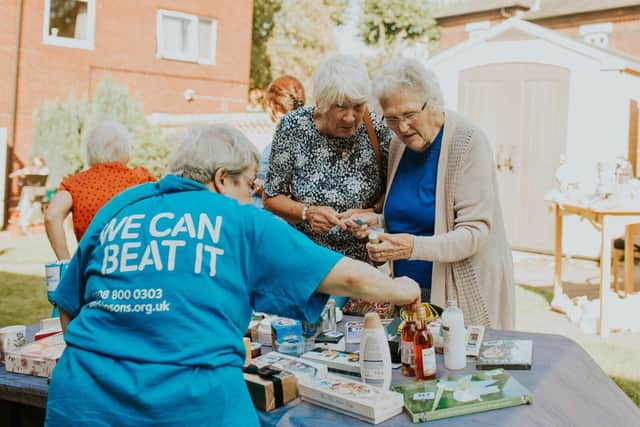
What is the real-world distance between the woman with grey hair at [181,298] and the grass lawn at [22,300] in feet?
14.8

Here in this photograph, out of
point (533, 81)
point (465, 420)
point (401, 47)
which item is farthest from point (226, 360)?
point (401, 47)

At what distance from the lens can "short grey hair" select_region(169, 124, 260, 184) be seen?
5.86 ft

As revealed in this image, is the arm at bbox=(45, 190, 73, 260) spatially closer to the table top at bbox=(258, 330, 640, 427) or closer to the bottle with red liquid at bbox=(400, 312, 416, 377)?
the table top at bbox=(258, 330, 640, 427)

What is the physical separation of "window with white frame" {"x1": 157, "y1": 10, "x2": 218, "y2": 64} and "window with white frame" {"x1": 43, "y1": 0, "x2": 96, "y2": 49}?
62.9 inches

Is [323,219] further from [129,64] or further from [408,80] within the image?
[129,64]

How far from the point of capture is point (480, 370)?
220cm

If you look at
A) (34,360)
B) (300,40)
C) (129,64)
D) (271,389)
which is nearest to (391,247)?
(271,389)

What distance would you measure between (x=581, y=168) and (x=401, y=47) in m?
23.1

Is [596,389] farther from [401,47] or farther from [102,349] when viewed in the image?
[401,47]

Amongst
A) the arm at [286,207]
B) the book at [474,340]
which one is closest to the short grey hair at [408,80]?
the arm at [286,207]

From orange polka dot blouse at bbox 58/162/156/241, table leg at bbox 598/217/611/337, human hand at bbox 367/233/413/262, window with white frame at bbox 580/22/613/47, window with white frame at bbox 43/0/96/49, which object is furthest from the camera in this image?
window with white frame at bbox 580/22/613/47

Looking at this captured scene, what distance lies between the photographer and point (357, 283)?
175cm

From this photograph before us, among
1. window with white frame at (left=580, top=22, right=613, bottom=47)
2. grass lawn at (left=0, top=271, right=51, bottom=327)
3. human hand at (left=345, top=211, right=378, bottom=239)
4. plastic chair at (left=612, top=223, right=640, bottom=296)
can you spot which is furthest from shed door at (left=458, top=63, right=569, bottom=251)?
window with white frame at (left=580, top=22, right=613, bottom=47)

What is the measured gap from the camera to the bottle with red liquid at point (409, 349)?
7.00ft
